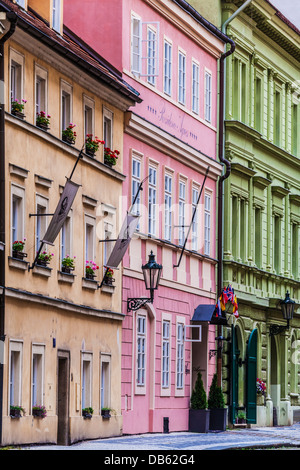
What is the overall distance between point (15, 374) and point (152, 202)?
9935 mm

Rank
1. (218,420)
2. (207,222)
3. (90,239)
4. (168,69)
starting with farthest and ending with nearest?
(207,222)
(218,420)
(168,69)
(90,239)

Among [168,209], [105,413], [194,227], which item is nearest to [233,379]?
[194,227]

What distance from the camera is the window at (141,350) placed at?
1455 inches

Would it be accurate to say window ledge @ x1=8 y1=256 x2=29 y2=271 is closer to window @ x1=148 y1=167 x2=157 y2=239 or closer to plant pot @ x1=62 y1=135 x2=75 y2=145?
plant pot @ x1=62 y1=135 x2=75 y2=145

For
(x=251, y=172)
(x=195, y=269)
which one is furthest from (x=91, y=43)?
(x=251, y=172)

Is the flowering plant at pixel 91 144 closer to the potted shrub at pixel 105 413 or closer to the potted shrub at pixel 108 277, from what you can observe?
the potted shrub at pixel 108 277

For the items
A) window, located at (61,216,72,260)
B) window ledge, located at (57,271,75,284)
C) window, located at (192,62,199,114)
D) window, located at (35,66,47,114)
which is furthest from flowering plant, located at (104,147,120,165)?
window, located at (192,62,199,114)

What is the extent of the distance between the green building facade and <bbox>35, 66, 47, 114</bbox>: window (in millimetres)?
13835

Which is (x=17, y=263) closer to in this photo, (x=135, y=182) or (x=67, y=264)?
(x=67, y=264)

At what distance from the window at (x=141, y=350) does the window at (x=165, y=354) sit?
4.78 feet

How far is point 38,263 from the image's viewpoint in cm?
3031

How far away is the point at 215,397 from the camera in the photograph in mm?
41219

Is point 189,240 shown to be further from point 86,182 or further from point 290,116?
→ point 290,116

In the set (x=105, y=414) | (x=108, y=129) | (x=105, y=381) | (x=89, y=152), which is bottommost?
(x=105, y=414)
